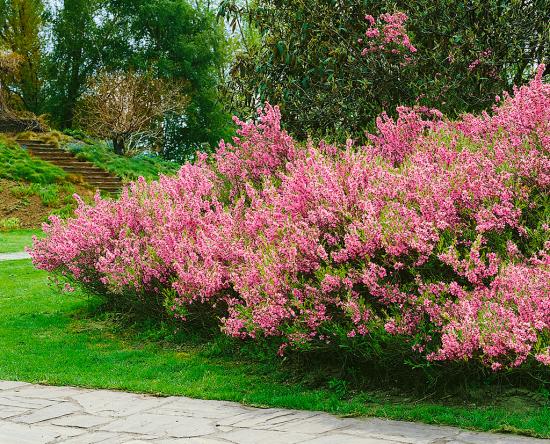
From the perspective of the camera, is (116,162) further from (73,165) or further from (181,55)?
(181,55)

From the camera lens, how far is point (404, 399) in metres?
5.02

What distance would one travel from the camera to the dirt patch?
20.5m

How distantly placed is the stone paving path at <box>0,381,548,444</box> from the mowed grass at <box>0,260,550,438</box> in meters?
0.19

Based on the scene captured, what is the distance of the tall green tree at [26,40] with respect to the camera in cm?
3734

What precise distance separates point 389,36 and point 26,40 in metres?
33.2

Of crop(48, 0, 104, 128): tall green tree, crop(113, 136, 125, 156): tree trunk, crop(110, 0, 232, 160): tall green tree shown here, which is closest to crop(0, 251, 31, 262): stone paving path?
crop(113, 136, 125, 156): tree trunk

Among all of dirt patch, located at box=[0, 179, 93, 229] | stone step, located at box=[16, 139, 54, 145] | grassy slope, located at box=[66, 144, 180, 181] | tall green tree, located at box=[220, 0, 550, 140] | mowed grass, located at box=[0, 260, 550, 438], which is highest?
stone step, located at box=[16, 139, 54, 145]

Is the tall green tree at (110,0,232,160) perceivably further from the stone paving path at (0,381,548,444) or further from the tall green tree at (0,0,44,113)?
the stone paving path at (0,381,548,444)

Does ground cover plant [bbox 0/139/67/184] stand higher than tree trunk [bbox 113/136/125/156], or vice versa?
tree trunk [bbox 113/136/125/156]

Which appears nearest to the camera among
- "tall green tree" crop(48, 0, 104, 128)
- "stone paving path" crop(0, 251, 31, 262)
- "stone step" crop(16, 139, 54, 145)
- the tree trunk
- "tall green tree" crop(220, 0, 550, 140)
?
"tall green tree" crop(220, 0, 550, 140)

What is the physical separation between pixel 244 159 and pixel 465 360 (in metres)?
4.89

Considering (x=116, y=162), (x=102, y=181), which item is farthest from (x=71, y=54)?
(x=102, y=181)

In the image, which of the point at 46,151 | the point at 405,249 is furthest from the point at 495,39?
the point at 46,151

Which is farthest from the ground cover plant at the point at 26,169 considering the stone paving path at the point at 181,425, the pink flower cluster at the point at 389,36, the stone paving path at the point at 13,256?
the stone paving path at the point at 181,425
